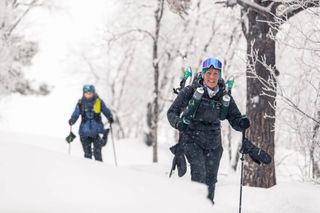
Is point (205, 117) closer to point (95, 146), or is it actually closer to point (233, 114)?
point (233, 114)

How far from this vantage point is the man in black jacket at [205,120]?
5.38 meters

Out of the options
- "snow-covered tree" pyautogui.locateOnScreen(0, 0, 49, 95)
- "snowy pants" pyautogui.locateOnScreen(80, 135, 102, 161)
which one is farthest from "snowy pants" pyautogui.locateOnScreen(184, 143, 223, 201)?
"snow-covered tree" pyautogui.locateOnScreen(0, 0, 49, 95)

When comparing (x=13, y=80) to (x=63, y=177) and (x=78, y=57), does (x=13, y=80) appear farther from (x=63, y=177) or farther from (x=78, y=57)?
(x=63, y=177)

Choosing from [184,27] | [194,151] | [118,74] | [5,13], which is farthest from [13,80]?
[194,151]

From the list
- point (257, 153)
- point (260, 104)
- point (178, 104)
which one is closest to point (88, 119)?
point (260, 104)

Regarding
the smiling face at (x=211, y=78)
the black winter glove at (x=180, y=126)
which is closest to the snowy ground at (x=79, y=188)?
the black winter glove at (x=180, y=126)

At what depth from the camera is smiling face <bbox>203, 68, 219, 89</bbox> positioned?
5.36m

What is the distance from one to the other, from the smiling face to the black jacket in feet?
0.29

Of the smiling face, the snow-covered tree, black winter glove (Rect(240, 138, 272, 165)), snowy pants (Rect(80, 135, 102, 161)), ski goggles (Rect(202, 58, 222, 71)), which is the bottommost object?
snowy pants (Rect(80, 135, 102, 161))

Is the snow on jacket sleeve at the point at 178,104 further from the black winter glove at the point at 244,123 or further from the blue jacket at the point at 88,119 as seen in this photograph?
the blue jacket at the point at 88,119

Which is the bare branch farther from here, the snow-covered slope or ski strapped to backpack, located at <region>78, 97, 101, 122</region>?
the snow-covered slope

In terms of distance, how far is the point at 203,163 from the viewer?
5473 millimetres

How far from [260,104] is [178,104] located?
3.06 metres

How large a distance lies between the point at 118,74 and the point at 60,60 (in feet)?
14.2
